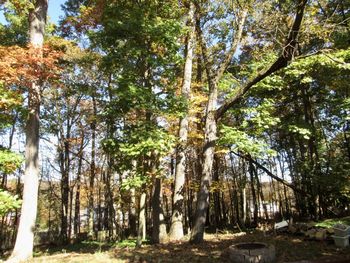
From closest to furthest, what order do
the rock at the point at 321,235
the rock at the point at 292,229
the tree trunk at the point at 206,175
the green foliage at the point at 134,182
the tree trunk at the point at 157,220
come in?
the rock at the point at 321,235 → the green foliage at the point at 134,182 → the tree trunk at the point at 206,175 → the rock at the point at 292,229 → the tree trunk at the point at 157,220

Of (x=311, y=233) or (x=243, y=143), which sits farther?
(x=243, y=143)

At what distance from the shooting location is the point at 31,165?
9125 millimetres

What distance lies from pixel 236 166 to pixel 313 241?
67.5 feet

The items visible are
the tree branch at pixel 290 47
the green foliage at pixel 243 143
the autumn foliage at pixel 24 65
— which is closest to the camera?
the tree branch at pixel 290 47

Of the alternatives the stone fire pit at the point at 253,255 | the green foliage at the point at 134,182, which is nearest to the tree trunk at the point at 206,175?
the green foliage at the point at 134,182

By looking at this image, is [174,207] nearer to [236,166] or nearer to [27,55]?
[27,55]

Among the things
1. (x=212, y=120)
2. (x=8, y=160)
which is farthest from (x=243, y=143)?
(x=8, y=160)

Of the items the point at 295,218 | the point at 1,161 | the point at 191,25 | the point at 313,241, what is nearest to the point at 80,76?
the point at 191,25

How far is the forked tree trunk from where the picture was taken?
8430 mm

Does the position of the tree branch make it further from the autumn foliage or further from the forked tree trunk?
the forked tree trunk

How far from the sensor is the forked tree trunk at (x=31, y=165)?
8430 millimetres

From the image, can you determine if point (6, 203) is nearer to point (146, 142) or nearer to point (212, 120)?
point (146, 142)

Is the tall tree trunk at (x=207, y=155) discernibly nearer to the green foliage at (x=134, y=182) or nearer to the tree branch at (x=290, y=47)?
the tree branch at (x=290, y=47)

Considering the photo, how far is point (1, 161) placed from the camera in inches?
326
